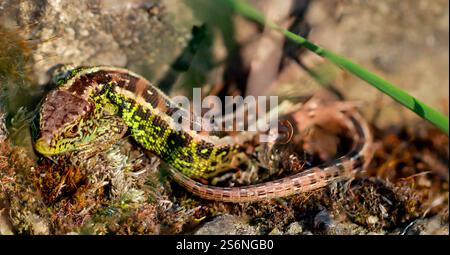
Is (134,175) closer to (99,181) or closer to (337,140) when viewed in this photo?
(99,181)

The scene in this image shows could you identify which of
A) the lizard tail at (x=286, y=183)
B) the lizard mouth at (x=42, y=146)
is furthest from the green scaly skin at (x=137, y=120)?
the lizard mouth at (x=42, y=146)

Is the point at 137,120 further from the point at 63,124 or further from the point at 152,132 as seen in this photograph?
the point at 63,124

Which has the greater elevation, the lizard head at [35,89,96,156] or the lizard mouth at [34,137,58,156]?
the lizard head at [35,89,96,156]

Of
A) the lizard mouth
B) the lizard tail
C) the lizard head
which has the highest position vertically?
the lizard head

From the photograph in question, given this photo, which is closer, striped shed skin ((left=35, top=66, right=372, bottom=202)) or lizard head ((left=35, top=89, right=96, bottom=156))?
lizard head ((left=35, top=89, right=96, bottom=156))

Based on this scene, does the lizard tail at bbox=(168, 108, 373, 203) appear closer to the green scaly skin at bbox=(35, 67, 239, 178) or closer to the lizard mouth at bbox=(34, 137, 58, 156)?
the green scaly skin at bbox=(35, 67, 239, 178)

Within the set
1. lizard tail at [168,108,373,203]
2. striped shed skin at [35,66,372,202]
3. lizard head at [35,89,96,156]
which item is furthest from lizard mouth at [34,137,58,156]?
lizard tail at [168,108,373,203]

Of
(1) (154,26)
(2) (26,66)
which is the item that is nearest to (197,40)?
(1) (154,26)

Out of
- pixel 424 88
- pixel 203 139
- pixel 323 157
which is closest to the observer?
pixel 203 139
